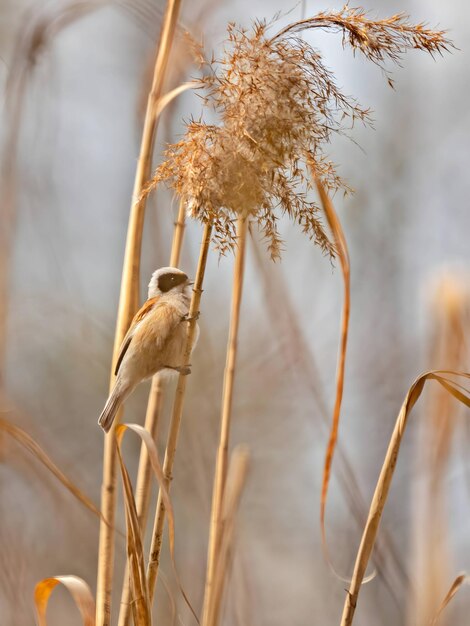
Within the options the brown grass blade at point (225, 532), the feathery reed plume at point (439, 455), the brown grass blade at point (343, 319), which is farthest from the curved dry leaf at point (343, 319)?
the feathery reed plume at point (439, 455)

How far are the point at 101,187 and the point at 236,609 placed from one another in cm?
70

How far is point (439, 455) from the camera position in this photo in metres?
0.82

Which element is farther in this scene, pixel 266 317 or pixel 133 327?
pixel 266 317

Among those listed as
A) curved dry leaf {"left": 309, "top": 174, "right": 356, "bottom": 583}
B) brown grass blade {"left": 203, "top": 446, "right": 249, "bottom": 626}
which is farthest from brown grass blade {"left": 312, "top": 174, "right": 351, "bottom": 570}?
brown grass blade {"left": 203, "top": 446, "right": 249, "bottom": 626}

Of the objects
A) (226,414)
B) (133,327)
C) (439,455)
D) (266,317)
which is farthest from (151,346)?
(266,317)

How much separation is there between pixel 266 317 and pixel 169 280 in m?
0.51

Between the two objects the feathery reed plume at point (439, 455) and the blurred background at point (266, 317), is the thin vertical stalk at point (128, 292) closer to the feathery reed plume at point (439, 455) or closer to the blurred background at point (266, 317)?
the blurred background at point (266, 317)

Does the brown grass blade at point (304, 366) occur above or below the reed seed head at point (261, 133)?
below

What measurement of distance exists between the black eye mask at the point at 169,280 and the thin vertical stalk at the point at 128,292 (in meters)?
0.04

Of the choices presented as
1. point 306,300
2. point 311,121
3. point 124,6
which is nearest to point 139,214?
point 311,121

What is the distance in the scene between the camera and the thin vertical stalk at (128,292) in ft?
1.98

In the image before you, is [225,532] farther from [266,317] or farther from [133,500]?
[266,317]

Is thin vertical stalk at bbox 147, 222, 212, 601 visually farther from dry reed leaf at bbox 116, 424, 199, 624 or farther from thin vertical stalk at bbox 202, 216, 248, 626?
thin vertical stalk at bbox 202, 216, 248, 626

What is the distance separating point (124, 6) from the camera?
0.92 m
